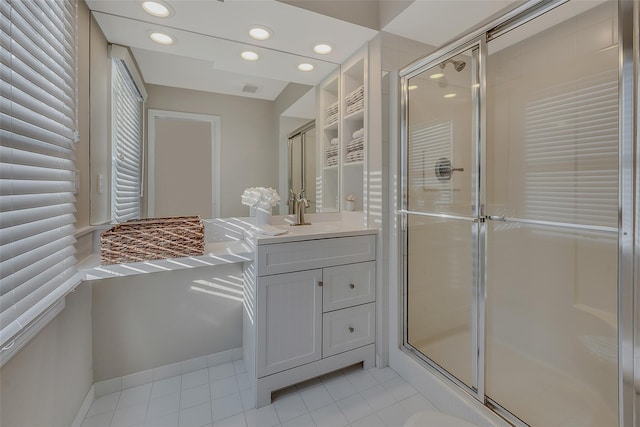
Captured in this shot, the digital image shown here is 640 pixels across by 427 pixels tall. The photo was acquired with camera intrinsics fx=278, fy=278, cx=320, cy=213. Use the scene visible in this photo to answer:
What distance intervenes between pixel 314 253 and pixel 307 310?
1.12ft

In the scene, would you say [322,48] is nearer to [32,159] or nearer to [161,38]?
[161,38]

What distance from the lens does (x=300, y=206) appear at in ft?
6.82

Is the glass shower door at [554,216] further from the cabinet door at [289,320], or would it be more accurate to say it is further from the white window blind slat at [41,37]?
the white window blind slat at [41,37]

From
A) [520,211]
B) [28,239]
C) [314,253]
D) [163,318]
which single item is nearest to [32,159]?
[28,239]

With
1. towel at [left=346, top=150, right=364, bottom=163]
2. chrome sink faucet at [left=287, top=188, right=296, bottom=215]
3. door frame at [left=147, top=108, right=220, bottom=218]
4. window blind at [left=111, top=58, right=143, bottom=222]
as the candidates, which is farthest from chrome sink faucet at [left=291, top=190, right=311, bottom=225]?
window blind at [left=111, top=58, right=143, bottom=222]

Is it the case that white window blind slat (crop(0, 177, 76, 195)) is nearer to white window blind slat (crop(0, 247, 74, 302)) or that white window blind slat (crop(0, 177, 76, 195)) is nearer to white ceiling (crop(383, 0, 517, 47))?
white window blind slat (crop(0, 247, 74, 302))

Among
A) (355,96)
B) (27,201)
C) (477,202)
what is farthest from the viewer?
(355,96)

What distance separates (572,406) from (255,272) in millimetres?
1849

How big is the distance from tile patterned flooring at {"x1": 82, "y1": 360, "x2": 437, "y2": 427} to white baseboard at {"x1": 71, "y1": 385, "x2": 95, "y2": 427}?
0.03 m

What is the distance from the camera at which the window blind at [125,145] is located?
1.64 meters

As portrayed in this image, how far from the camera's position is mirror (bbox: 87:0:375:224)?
1523 millimetres

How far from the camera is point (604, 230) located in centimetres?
98

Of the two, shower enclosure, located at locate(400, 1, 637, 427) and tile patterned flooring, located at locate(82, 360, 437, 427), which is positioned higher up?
shower enclosure, located at locate(400, 1, 637, 427)

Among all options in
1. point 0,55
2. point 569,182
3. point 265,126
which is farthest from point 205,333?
point 569,182
